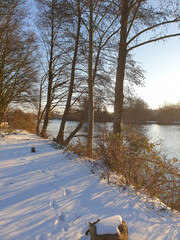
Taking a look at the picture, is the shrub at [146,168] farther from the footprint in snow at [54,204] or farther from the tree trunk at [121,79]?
the footprint in snow at [54,204]

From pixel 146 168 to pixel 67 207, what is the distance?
1.91m

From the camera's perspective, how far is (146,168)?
3.28 meters

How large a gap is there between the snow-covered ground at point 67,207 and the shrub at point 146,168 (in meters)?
0.29

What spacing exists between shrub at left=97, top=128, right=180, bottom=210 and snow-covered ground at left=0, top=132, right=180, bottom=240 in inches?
11.5

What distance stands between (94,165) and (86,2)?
6.71 metres

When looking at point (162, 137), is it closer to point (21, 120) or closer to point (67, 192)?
point (67, 192)

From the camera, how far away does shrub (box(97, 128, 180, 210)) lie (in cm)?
311

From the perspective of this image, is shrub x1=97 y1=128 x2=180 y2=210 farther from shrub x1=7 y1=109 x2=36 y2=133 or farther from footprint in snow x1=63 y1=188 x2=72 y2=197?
shrub x1=7 y1=109 x2=36 y2=133

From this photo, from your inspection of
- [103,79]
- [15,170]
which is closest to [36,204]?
[15,170]

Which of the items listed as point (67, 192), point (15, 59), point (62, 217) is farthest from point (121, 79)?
point (15, 59)

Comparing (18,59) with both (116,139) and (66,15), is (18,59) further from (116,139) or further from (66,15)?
(116,139)

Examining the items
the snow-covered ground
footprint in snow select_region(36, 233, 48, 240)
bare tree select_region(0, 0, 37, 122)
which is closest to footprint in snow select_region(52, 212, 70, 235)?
the snow-covered ground

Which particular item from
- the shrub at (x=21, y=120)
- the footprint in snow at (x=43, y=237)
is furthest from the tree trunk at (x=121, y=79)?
the shrub at (x=21, y=120)

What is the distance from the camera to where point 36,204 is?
2.46 m
